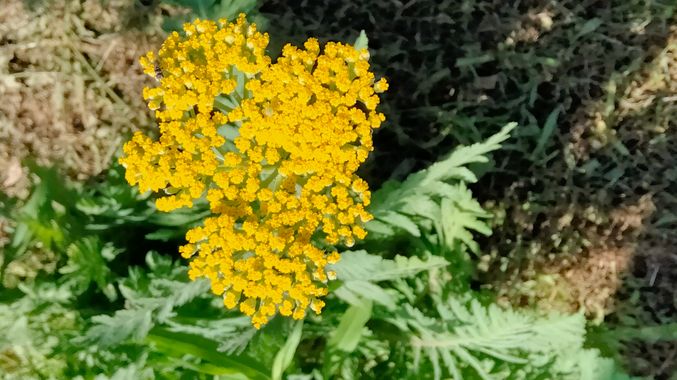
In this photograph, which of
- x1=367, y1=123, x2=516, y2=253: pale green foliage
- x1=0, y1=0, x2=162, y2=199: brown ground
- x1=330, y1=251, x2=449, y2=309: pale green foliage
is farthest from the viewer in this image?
x1=0, y1=0, x2=162, y2=199: brown ground

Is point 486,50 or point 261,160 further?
point 486,50

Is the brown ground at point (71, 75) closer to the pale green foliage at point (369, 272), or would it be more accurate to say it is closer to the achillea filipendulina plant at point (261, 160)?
the achillea filipendulina plant at point (261, 160)

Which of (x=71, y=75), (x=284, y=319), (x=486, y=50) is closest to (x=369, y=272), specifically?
(x=284, y=319)

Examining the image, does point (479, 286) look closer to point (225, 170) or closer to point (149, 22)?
point (225, 170)

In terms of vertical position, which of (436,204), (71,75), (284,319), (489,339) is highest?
(71,75)

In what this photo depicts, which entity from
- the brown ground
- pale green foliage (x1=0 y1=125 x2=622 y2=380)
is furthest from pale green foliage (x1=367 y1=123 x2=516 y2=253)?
the brown ground

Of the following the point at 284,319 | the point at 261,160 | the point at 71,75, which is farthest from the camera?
the point at 71,75

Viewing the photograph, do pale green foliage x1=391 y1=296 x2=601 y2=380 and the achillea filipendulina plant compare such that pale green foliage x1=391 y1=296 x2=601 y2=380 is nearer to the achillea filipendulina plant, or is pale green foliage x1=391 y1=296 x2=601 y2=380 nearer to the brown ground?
the achillea filipendulina plant

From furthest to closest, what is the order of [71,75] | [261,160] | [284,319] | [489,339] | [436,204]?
[71,75]
[436,204]
[489,339]
[284,319]
[261,160]

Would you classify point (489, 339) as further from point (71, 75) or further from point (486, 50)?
point (71, 75)
